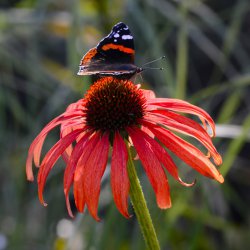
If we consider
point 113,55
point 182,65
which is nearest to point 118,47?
point 113,55

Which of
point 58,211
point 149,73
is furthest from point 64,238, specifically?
point 149,73

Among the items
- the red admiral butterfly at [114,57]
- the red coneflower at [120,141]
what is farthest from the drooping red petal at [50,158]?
the red admiral butterfly at [114,57]

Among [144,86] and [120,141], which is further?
[144,86]

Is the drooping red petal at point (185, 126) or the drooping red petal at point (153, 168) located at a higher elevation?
the drooping red petal at point (185, 126)

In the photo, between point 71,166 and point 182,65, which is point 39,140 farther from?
point 182,65

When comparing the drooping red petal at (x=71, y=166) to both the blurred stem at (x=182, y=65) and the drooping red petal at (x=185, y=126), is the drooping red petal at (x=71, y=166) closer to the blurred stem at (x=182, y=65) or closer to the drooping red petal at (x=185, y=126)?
the drooping red petal at (x=185, y=126)

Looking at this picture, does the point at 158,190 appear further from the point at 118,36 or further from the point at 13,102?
the point at 13,102

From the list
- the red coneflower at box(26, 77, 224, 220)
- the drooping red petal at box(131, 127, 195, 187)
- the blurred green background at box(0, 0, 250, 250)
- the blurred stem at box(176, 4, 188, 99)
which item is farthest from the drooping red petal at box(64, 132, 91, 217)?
the blurred stem at box(176, 4, 188, 99)
